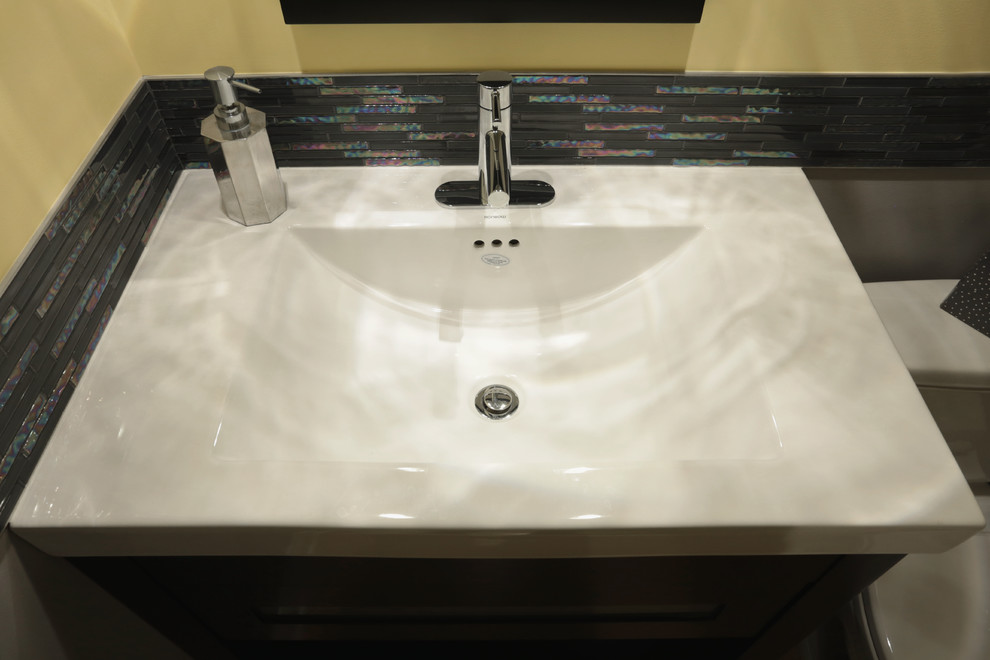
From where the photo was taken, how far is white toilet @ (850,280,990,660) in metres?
0.99

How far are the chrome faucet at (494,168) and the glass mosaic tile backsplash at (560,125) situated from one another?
62 millimetres

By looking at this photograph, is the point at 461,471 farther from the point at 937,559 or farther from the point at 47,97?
the point at 937,559

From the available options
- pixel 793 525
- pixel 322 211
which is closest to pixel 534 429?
pixel 793 525

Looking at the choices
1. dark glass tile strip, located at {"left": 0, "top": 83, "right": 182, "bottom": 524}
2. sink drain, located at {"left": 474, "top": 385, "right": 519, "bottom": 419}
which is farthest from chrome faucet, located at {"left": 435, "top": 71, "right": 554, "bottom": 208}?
dark glass tile strip, located at {"left": 0, "top": 83, "right": 182, "bottom": 524}

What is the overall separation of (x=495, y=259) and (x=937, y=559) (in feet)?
2.94

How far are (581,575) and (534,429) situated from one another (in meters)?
0.16

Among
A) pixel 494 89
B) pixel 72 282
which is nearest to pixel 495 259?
pixel 494 89

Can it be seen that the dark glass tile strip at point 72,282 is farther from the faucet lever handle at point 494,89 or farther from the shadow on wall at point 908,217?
the shadow on wall at point 908,217

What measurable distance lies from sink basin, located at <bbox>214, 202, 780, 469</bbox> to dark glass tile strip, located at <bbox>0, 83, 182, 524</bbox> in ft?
0.53

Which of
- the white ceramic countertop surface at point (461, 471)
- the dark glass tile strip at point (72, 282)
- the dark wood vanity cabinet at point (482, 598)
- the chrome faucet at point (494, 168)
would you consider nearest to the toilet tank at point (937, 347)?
the white ceramic countertop surface at point (461, 471)

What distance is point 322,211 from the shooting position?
831 millimetres

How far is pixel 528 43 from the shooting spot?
0.79m

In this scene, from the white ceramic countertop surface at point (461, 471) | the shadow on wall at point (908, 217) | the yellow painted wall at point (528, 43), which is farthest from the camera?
the shadow on wall at point (908, 217)

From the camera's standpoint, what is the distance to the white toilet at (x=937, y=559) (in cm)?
99
